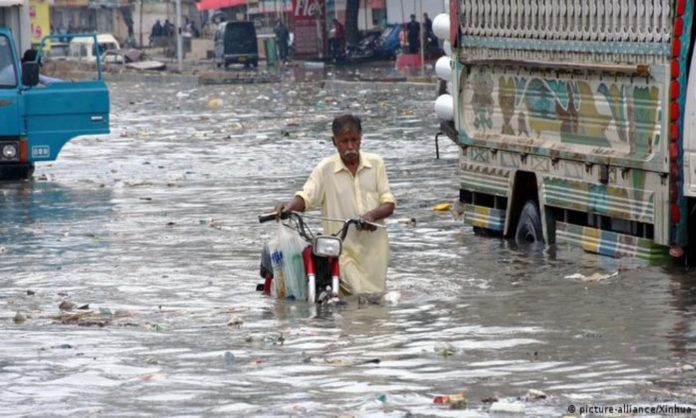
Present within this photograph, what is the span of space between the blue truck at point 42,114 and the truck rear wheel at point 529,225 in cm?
840

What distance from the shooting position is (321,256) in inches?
432

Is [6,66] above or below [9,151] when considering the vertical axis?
above

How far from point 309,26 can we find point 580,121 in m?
49.4

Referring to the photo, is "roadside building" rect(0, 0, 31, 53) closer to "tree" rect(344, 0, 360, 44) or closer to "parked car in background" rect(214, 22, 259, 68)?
"parked car in background" rect(214, 22, 259, 68)

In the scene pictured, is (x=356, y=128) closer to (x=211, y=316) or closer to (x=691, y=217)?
(x=211, y=316)

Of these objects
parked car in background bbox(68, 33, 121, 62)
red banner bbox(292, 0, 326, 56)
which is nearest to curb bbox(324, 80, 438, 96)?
parked car in background bbox(68, 33, 121, 62)

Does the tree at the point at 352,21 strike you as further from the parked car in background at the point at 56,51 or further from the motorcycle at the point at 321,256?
the motorcycle at the point at 321,256

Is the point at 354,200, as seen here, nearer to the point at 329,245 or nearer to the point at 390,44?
the point at 329,245

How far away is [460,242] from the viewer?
49.9ft

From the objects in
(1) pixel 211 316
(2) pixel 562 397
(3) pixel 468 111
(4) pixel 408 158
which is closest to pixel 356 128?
(1) pixel 211 316

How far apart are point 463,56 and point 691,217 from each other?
3.95 metres

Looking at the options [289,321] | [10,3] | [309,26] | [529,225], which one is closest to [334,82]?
[309,26]

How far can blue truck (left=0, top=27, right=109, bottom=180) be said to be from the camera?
71.0 feet

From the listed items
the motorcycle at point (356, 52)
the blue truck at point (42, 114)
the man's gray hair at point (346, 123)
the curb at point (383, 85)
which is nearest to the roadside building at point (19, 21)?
the blue truck at point (42, 114)
